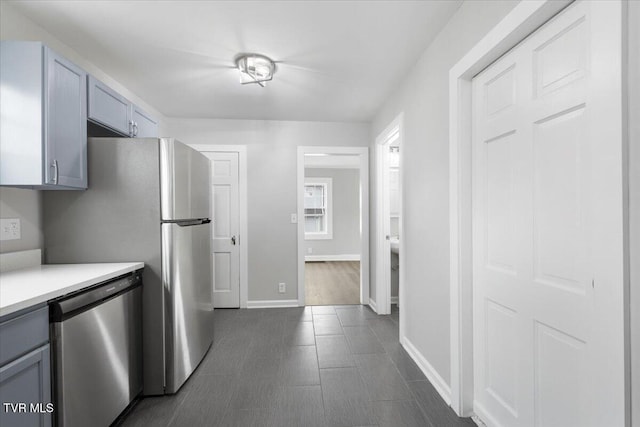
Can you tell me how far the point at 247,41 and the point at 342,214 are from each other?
19.1 feet

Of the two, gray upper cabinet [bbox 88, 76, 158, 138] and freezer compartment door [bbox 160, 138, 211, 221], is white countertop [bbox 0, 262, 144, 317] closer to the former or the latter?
freezer compartment door [bbox 160, 138, 211, 221]

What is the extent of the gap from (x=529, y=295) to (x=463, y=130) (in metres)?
0.96

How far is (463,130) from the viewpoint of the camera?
1733 mm

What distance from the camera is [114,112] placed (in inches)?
86.9

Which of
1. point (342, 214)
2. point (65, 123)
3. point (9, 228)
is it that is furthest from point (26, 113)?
point (342, 214)

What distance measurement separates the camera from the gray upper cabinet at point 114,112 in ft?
6.54

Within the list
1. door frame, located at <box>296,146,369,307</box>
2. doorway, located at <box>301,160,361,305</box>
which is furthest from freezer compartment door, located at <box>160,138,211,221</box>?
doorway, located at <box>301,160,361,305</box>

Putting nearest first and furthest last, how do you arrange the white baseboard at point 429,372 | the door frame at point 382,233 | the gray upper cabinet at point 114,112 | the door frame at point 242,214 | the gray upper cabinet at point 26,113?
1. the gray upper cabinet at point 26,113
2. the white baseboard at point 429,372
3. the gray upper cabinet at point 114,112
4. the door frame at point 382,233
5. the door frame at point 242,214

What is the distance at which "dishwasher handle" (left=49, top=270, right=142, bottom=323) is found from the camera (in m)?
1.29

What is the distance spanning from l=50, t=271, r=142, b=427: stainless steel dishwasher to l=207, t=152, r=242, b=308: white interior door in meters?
1.85

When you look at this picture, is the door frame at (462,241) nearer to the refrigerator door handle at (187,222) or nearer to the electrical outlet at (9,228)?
the refrigerator door handle at (187,222)

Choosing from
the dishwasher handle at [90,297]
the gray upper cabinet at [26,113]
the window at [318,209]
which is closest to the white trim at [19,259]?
the gray upper cabinet at [26,113]

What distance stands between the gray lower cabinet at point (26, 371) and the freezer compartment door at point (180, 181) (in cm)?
90

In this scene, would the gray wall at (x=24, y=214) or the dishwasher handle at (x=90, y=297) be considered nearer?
the dishwasher handle at (x=90, y=297)
